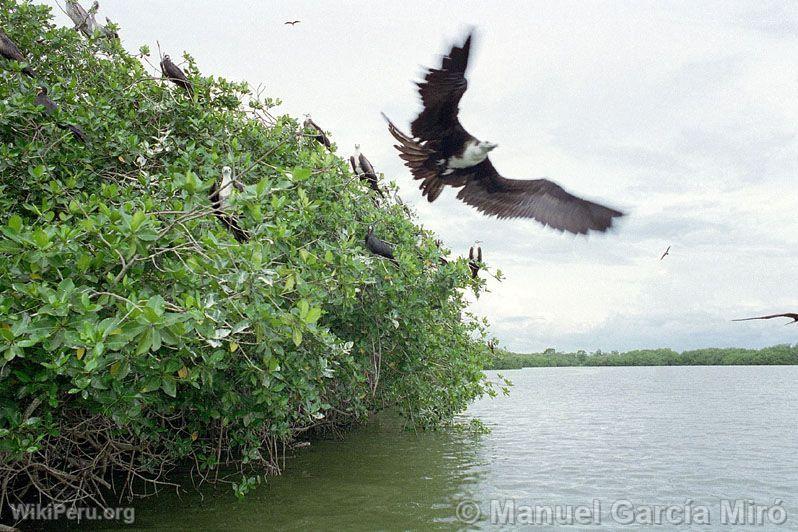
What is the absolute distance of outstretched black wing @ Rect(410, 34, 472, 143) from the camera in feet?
17.9

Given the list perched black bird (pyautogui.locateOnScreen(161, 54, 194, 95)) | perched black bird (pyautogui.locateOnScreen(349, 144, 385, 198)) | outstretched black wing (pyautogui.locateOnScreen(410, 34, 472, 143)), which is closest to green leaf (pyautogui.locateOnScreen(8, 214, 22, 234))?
perched black bird (pyautogui.locateOnScreen(161, 54, 194, 95))

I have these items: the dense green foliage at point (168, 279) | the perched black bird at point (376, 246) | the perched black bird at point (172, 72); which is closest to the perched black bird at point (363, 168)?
the dense green foliage at point (168, 279)

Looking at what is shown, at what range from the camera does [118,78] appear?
20.2 feet

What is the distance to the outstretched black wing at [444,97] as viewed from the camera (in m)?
5.46

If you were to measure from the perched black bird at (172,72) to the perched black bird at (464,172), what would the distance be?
2158mm

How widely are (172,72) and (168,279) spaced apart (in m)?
3.15

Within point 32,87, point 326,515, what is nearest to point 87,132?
point 32,87

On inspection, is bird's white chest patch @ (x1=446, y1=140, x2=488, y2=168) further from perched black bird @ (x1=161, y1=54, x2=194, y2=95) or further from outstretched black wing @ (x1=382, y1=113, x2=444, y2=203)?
perched black bird @ (x1=161, y1=54, x2=194, y2=95)

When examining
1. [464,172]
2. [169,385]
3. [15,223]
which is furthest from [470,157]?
[15,223]

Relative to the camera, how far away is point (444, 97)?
5891 millimetres

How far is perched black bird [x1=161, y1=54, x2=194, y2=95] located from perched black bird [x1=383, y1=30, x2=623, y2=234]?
2158 mm

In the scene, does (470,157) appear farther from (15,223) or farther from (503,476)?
(15,223)

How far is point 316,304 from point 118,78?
3850 millimetres

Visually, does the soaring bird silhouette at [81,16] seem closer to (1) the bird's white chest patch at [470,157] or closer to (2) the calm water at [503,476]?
(1) the bird's white chest patch at [470,157]
